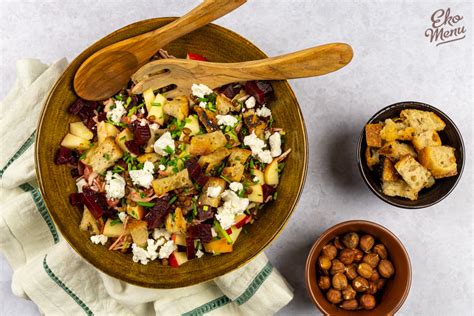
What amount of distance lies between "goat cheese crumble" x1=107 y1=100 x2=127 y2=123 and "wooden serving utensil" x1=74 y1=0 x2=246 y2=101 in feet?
0.40

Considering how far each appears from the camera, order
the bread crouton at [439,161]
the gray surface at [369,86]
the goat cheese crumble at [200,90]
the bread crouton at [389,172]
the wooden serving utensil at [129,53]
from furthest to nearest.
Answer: the gray surface at [369,86]
the bread crouton at [389,172]
the bread crouton at [439,161]
the goat cheese crumble at [200,90]
the wooden serving utensil at [129,53]

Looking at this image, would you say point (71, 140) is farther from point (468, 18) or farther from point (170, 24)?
point (468, 18)

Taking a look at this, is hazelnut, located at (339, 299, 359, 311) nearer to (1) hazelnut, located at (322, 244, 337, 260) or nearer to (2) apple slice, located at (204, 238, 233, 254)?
(1) hazelnut, located at (322, 244, 337, 260)

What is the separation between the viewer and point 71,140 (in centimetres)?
337

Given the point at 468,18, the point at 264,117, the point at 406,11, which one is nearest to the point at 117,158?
the point at 264,117

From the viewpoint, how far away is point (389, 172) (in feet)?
11.6

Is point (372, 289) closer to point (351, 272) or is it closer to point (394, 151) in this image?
point (351, 272)

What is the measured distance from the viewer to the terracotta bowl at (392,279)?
11.8ft

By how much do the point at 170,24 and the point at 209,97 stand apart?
48 cm

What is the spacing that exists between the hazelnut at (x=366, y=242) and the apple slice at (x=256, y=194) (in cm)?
83

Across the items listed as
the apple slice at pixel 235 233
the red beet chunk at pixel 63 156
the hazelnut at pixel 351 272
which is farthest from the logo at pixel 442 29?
the red beet chunk at pixel 63 156

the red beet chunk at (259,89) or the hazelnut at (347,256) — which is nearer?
the red beet chunk at (259,89)

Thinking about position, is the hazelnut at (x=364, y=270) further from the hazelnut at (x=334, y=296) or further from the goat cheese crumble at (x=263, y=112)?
the goat cheese crumble at (x=263, y=112)

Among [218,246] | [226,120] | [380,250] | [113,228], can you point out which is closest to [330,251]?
[380,250]
